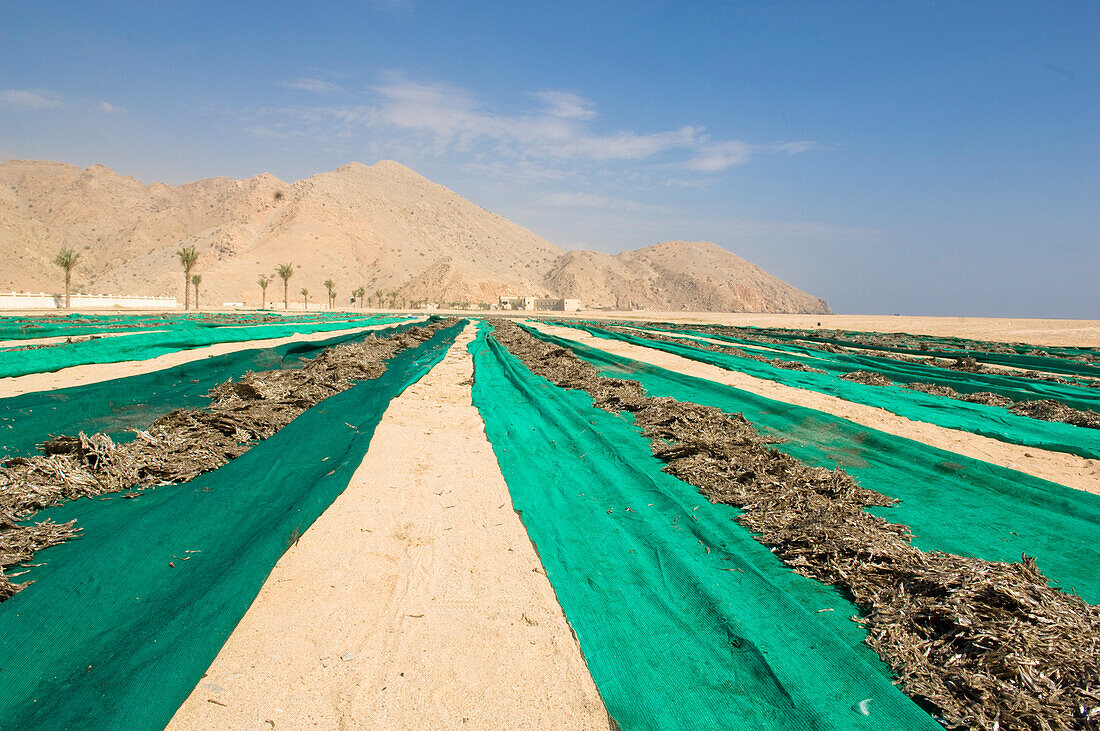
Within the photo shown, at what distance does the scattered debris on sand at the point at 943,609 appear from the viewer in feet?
6.52

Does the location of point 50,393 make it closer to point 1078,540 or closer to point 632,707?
point 632,707

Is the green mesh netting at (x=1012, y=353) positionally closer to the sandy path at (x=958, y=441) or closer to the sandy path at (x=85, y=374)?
the sandy path at (x=958, y=441)

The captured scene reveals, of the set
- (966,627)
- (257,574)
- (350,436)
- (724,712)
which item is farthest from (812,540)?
(350,436)

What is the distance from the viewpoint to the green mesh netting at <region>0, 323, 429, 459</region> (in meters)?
5.27

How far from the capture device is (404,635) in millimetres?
2541

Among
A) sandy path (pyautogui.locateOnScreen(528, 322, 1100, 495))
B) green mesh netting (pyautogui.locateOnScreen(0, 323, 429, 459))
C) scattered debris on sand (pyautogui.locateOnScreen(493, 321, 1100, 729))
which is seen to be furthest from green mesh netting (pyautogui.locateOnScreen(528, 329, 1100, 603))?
green mesh netting (pyautogui.locateOnScreen(0, 323, 429, 459))

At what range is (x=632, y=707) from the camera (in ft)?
6.70

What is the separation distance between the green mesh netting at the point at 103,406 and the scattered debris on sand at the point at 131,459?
18.4 inches

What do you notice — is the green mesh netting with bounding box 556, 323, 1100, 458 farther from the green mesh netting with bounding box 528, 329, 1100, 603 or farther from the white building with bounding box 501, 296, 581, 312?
the white building with bounding box 501, 296, 581, 312

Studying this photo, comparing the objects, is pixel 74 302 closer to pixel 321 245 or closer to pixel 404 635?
pixel 321 245

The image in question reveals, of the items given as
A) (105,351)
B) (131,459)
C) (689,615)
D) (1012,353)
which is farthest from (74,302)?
(1012,353)

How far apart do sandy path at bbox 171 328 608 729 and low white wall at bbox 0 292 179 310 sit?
44.6 metres

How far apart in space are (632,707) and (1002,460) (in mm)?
5649

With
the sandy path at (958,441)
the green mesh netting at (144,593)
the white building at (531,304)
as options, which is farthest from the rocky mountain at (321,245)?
the green mesh netting at (144,593)
